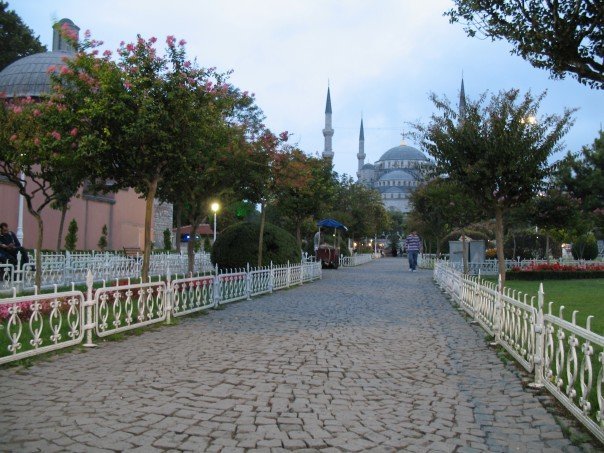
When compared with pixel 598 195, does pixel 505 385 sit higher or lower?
lower

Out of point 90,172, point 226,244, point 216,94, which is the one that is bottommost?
point 226,244

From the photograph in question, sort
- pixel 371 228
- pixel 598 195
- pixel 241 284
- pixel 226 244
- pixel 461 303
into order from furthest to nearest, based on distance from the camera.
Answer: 1. pixel 371 228
2. pixel 598 195
3. pixel 226 244
4. pixel 241 284
5. pixel 461 303

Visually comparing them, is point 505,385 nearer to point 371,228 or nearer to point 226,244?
point 226,244

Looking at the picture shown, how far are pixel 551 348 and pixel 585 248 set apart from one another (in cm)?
3613

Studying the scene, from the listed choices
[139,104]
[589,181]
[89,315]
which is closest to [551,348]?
[89,315]

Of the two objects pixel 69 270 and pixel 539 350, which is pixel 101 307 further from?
pixel 69 270

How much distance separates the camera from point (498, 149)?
9.55 meters

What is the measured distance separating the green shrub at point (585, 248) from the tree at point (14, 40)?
4057 cm

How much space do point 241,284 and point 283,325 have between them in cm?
419

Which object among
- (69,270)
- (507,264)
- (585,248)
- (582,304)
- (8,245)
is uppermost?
(585,248)

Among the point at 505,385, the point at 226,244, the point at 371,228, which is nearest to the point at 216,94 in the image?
the point at 505,385

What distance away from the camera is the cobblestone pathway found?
3.57m

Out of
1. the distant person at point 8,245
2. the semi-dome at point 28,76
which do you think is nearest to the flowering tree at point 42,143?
the distant person at point 8,245

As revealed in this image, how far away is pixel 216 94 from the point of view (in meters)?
9.85
